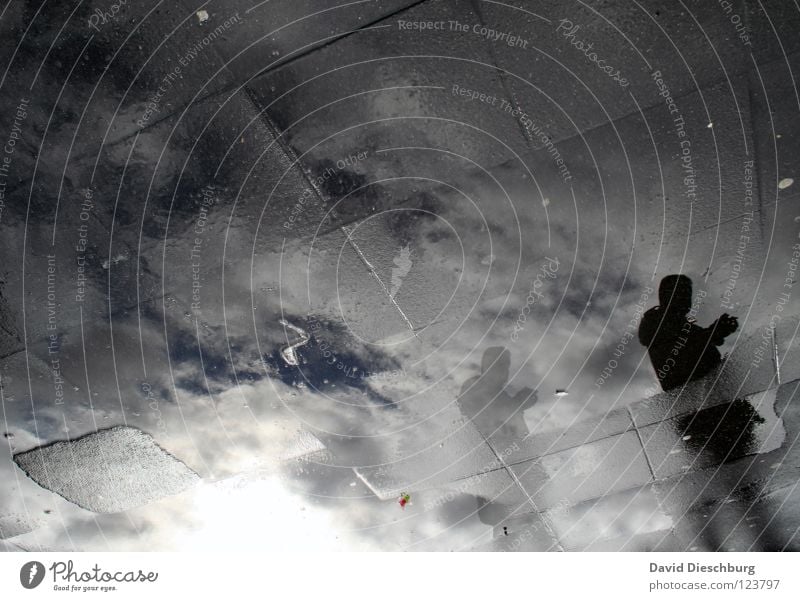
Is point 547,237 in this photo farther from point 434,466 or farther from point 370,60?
point 434,466

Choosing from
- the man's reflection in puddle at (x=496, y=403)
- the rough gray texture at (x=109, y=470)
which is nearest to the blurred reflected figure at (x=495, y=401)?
the man's reflection in puddle at (x=496, y=403)

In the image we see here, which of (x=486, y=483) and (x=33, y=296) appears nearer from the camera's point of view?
(x=33, y=296)

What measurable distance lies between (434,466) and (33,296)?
2858 mm

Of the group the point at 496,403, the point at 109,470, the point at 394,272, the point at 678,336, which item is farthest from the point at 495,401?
the point at 109,470

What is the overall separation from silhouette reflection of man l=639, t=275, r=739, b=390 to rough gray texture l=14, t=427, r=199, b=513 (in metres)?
3.31

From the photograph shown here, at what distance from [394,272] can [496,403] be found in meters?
1.14

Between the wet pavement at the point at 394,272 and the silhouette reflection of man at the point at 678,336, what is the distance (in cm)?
6

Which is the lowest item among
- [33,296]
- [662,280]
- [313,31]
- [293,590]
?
[293,590]

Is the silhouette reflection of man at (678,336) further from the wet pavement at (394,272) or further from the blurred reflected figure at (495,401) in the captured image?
the blurred reflected figure at (495,401)

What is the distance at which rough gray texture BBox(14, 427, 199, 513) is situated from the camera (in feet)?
9.70

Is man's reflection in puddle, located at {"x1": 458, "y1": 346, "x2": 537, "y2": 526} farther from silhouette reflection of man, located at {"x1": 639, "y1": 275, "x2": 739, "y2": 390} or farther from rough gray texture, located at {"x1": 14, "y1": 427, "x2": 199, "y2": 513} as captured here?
rough gray texture, located at {"x1": 14, "y1": 427, "x2": 199, "y2": 513}

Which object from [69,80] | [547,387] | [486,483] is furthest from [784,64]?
[69,80]

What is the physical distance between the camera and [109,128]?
2.41 m

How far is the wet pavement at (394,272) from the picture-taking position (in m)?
2.29
